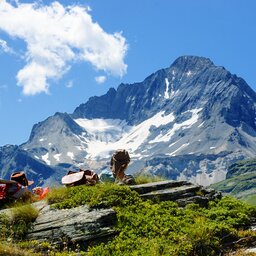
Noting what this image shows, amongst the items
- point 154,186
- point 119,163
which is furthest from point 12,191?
point 154,186

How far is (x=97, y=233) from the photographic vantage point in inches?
716

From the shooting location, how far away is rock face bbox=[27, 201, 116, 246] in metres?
17.9

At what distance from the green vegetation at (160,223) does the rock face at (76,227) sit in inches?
16.8

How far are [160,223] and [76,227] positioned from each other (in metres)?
3.11

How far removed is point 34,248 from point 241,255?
6.87 meters

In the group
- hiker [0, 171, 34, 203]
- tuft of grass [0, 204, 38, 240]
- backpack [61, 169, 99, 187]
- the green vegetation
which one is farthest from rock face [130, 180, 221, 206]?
hiker [0, 171, 34, 203]

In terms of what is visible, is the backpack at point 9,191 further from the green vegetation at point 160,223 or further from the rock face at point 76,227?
the rock face at point 76,227

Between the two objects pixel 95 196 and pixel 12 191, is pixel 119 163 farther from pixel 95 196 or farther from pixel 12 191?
pixel 12 191

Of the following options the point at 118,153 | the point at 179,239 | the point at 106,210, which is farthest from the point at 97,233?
the point at 118,153

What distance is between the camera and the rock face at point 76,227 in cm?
1794

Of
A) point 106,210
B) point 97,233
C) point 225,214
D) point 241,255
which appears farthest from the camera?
point 225,214

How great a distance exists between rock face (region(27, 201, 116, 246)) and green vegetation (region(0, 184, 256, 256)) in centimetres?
43

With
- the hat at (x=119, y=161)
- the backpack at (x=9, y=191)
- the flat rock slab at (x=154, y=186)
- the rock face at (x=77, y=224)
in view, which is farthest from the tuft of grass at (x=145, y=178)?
the backpack at (x=9, y=191)

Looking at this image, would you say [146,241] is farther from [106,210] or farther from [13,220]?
[13,220]
